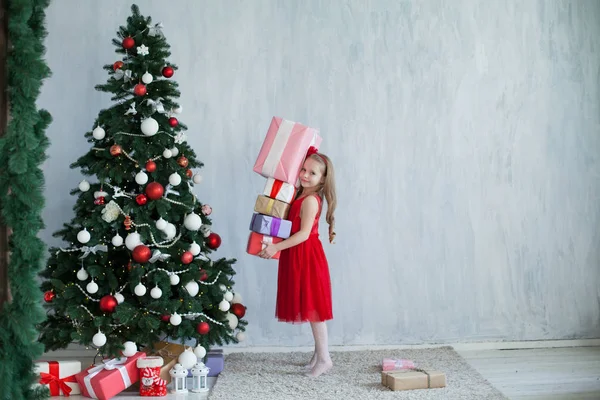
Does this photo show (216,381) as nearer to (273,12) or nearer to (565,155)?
(273,12)

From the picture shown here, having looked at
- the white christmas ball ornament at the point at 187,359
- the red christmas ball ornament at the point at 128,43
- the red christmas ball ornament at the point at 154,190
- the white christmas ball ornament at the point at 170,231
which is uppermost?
the red christmas ball ornament at the point at 128,43

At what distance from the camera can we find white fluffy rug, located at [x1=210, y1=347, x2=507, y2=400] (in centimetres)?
332

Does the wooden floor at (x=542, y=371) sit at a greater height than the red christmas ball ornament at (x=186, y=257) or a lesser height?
A: lesser

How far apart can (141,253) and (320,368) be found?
104 cm

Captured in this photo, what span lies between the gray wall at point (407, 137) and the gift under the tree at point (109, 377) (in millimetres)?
1019

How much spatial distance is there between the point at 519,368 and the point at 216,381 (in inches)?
62.8

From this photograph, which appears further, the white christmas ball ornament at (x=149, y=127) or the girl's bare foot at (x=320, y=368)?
the girl's bare foot at (x=320, y=368)

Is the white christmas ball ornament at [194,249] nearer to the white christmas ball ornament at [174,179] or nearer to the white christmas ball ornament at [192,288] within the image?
the white christmas ball ornament at [192,288]

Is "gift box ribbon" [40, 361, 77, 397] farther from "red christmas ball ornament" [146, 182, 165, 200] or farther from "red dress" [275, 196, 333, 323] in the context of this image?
"red dress" [275, 196, 333, 323]

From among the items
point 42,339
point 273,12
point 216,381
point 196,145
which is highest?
point 273,12

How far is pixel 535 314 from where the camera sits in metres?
4.40

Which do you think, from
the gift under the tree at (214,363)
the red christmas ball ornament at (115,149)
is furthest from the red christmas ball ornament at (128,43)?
the gift under the tree at (214,363)

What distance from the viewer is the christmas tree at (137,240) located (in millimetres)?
3420

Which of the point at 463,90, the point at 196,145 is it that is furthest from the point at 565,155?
the point at 196,145
